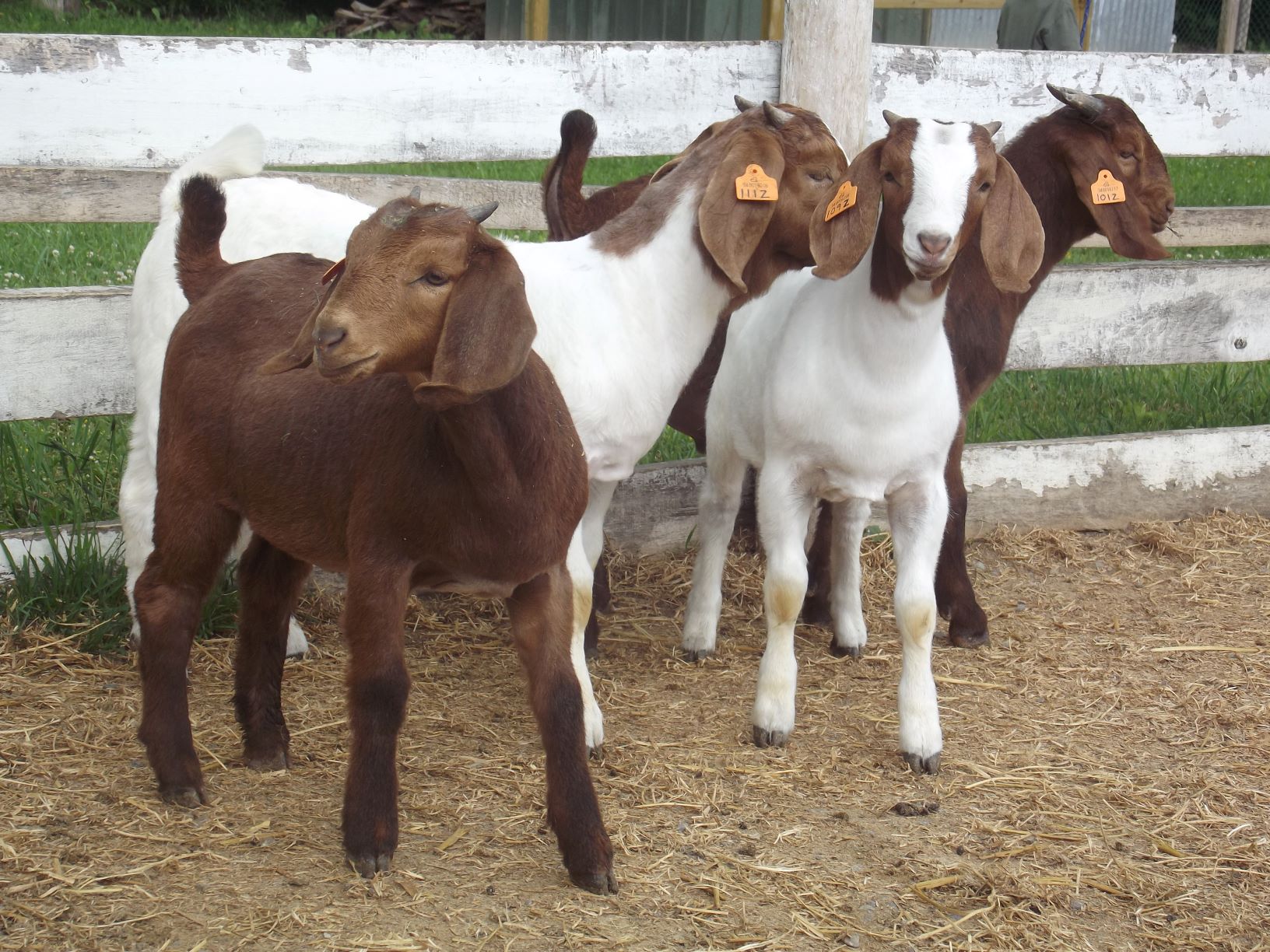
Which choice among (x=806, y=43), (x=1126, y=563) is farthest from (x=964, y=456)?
(x=806, y=43)

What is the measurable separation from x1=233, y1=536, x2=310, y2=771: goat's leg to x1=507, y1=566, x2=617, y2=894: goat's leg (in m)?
0.76

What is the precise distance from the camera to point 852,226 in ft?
11.8

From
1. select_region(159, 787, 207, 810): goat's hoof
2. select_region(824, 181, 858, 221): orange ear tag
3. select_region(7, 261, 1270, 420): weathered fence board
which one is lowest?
select_region(159, 787, 207, 810): goat's hoof

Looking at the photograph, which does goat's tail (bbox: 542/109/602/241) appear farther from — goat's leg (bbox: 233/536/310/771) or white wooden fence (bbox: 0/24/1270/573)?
goat's leg (bbox: 233/536/310/771)

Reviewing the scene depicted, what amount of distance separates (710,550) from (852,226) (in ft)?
4.57

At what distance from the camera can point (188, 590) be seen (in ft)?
11.3

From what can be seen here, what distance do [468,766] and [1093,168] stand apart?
8.73 ft

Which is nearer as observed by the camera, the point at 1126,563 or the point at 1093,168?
the point at 1093,168

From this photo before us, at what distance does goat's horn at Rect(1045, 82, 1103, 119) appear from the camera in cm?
451

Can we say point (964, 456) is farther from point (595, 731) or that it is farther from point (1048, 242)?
point (595, 731)

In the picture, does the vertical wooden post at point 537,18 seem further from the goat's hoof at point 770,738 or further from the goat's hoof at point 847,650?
the goat's hoof at point 770,738

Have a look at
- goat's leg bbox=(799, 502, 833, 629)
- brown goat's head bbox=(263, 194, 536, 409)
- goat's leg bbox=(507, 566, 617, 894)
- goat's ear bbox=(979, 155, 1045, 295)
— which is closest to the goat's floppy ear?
brown goat's head bbox=(263, 194, 536, 409)

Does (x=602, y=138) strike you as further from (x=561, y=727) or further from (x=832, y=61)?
(x=561, y=727)

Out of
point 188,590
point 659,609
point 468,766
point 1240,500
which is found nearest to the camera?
point 188,590
